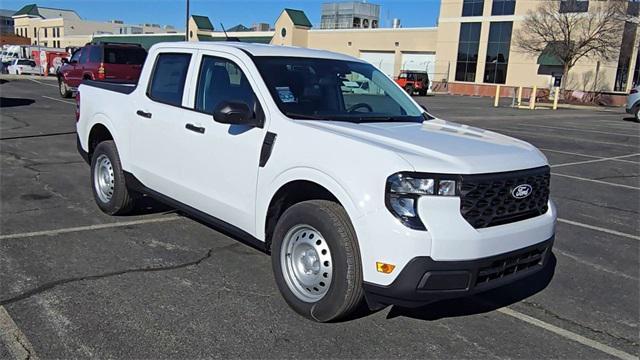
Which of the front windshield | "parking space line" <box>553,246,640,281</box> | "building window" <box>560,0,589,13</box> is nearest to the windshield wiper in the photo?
the front windshield

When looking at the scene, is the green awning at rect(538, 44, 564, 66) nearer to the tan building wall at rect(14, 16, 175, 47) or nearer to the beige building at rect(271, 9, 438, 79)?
the beige building at rect(271, 9, 438, 79)

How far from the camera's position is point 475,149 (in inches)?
143

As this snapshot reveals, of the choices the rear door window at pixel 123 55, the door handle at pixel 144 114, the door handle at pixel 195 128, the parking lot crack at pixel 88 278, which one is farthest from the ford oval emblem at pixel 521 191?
the rear door window at pixel 123 55

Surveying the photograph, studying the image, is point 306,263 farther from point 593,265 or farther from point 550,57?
point 550,57

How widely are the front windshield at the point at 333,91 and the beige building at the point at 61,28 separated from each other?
92.9m

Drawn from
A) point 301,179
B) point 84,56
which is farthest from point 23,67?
point 301,179

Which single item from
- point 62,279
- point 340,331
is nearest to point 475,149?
point 340,331

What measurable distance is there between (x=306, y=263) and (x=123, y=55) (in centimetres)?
1739

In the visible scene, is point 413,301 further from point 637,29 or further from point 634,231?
point 637,29

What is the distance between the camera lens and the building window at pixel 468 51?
56.4 metres

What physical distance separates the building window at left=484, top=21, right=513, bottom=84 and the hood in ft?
176

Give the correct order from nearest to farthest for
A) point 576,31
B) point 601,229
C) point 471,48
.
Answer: point 601,229 < point 576,31 < point 471,48

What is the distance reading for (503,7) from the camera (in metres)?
53.7

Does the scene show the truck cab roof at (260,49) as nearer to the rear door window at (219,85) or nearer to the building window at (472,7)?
the rear door window at (219,85)
